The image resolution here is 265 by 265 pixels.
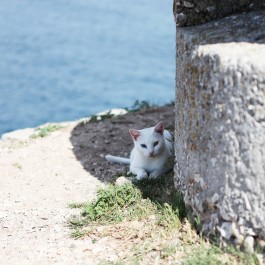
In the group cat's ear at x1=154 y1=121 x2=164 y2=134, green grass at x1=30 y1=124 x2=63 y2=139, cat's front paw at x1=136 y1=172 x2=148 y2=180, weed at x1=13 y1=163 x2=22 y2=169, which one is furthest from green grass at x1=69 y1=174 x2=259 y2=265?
green grass at x1=30 y1=124 x2=63 y2=139

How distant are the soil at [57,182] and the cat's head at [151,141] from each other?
0.49 metres

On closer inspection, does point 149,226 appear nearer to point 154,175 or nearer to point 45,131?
point 154,175

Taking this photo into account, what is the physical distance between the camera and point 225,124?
438 cm

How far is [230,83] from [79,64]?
39.7 feet

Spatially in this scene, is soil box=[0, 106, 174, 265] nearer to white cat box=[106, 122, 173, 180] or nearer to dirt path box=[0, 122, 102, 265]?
dirt path box=[0, 122, 102, 265]

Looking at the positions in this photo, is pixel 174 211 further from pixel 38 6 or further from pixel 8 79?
pixel 38 6

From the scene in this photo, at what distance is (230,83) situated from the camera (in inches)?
170

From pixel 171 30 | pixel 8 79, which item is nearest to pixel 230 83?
pixel 8 79

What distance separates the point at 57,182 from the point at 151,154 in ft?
3.50

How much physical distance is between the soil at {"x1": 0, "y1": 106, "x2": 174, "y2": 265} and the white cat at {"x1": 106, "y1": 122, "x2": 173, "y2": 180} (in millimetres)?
363

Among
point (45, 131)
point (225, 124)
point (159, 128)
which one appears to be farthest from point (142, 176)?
point (45, 131)

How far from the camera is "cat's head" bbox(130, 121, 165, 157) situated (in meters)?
6.14

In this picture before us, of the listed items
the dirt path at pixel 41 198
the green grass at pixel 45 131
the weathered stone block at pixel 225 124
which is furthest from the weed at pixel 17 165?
the weathered stone block at pixel 225 124

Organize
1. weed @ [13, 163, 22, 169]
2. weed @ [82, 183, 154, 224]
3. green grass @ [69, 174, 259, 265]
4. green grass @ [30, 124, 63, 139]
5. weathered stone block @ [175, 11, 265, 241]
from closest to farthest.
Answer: weathered stone block @ [175, 11, 265, 241] < green grass @ [69, 174, 259, 265] < weed @ [82, 183, 154, 224] < weed @ [13, 163, 22, 169] < green grass @ [30, 124, 63, 139]
